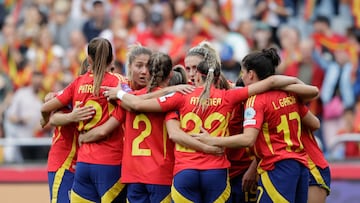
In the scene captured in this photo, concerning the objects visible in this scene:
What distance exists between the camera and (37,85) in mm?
16312

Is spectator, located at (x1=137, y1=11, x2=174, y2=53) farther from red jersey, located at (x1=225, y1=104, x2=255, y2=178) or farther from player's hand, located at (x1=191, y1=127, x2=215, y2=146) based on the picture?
player's hand, located at (x1=191, y1=127, x2=215, y2=146)

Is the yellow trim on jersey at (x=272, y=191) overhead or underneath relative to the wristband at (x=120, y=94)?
underneath

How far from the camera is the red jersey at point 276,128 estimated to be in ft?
32.5

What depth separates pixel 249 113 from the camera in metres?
9.81

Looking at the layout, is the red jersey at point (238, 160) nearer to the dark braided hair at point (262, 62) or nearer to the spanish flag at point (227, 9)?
the dark braided hair at point (262, 62)

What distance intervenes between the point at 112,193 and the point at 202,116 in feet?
4.33

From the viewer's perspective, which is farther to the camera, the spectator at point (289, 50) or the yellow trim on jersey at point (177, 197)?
the spectator at point (289, 50)

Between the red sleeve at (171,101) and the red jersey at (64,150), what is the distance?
1.35 meters

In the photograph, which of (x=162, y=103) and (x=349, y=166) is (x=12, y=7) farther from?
(x=162, y=103)

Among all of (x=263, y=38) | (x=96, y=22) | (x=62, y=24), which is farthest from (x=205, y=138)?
(x=62, y=24)

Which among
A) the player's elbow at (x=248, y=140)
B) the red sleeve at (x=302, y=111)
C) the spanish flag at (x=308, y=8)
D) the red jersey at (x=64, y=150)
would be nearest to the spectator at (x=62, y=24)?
the spanish flag at (x=308, y=8)

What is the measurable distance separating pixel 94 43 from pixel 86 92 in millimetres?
497

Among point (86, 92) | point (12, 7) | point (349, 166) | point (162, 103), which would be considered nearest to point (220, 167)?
point (162, 103)

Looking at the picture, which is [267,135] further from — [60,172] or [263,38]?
[263,38]
